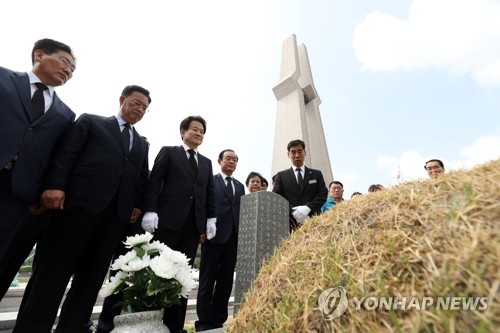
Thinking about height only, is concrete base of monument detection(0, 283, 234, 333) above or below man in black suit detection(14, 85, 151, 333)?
below

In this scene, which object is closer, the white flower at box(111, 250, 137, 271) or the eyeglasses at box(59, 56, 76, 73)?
the white flower at box(111, 250, 137, 271)

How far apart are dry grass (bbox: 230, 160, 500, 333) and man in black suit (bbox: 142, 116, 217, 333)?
6.73 feet

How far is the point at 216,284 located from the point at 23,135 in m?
3.07

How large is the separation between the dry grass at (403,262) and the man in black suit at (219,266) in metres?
2.83

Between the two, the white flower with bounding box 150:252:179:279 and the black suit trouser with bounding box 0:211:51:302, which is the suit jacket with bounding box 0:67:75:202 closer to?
the black suit trouser with bounding box 0:211:51:302

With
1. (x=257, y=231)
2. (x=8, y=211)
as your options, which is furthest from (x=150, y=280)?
(x=257, y=231)

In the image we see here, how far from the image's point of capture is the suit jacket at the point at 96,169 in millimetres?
2391

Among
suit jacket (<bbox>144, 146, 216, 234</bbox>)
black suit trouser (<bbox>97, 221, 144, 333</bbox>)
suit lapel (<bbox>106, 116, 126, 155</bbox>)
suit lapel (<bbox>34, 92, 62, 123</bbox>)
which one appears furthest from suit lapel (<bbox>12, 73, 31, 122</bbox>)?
black suit trouser (<bbox>97, 221, 144, 333</bbox>)

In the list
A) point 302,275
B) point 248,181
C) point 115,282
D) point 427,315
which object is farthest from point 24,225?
point 248,181

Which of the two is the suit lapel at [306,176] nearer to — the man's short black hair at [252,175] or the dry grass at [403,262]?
the man's short black hair at [252,175]

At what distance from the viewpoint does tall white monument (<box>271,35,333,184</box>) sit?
14.9 metres

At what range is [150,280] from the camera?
183 centimetres

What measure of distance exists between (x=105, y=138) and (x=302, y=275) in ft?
8.37
